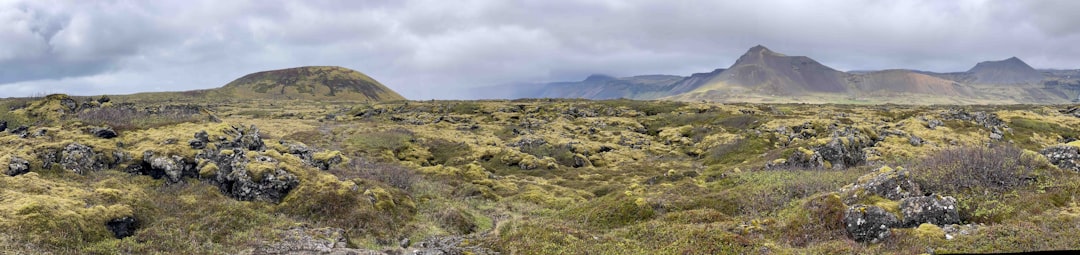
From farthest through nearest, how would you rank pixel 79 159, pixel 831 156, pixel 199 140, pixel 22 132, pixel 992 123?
pixel 992 123
pixel 831 156
pixel 22 132
pixel 199 140
pixel 79 159

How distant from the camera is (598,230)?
2550 centimetres

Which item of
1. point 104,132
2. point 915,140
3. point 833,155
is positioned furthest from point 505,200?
point 915,140

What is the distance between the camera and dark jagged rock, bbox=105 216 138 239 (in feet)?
73.1

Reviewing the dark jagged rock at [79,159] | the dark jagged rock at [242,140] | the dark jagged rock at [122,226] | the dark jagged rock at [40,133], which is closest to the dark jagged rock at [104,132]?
the dark jagged rock at [40,133]

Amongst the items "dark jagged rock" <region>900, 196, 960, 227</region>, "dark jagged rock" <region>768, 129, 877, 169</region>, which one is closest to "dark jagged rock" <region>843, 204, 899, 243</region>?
"dark jagged rock" <region>900, 196, 960, 227</region>

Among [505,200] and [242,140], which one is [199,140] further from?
[505,200]

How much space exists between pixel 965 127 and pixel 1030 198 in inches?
2433

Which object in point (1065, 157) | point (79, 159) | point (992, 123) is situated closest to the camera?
point (1065, 157)

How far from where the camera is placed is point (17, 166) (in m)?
26.0

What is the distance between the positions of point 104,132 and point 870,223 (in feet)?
153

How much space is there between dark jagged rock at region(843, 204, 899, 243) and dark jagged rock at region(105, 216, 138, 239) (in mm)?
30800

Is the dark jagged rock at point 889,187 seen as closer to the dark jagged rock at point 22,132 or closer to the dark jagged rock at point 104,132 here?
the dark jagged rock at point 104,132

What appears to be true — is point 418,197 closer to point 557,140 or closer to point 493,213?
point 493,213

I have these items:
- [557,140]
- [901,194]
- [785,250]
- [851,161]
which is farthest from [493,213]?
[557,140]
